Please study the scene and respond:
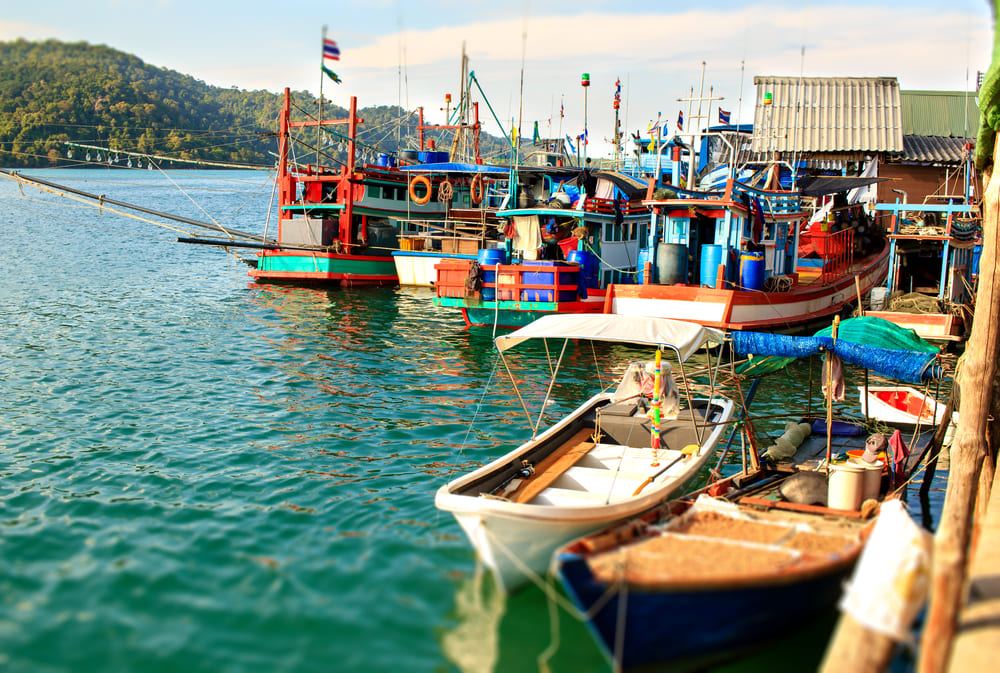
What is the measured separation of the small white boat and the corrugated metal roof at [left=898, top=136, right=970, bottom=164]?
21900mm

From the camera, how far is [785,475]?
9859 mm

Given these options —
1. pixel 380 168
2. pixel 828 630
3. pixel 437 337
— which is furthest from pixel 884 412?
pixel 380 168

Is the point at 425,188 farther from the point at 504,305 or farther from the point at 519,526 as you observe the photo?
the point at 519,526

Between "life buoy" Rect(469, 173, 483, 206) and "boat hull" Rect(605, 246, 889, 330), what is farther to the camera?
"life buoy" Rect(469, 173, 483, 206)

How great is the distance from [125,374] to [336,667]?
39.3 feet

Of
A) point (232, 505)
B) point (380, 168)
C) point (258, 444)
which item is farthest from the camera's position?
point (380, 168)

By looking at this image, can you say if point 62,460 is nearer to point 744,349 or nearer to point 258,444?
point 258,444

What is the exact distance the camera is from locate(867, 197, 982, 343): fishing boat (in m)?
17.8

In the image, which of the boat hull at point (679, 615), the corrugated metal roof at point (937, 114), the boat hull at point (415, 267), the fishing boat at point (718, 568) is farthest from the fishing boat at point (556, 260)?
the corrugated metal roof at point (937, 114)

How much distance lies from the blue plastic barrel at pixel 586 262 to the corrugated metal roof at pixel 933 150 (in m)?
18.3

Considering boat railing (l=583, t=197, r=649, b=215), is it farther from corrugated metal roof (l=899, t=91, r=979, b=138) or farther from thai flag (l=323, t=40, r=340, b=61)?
corrugated metal roof (l=899, t=91, r=979, b=138)

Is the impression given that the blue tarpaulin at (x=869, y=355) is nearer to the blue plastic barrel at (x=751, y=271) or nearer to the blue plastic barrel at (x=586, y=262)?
the blue plastic barrel at (x=751, y=271)

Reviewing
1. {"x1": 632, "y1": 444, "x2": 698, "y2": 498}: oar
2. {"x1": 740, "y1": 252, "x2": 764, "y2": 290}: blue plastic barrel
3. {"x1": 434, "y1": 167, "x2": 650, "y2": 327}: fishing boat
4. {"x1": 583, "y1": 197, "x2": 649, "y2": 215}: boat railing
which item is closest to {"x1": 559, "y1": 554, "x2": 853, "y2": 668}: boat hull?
{"x1": 632, "y1": 444, "x2": 698, "y2": 498}: oar

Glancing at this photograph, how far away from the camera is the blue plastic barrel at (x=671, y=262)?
64.4 ft
